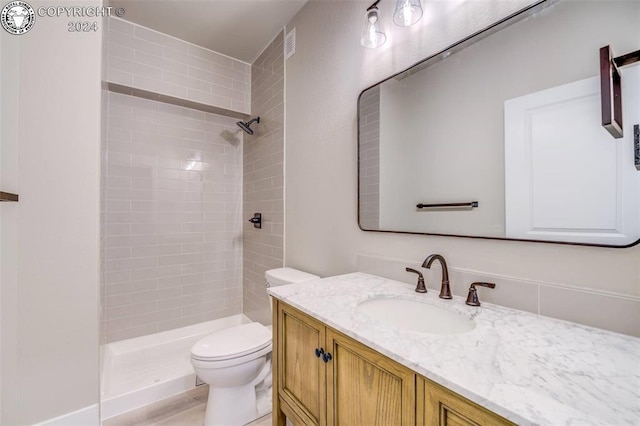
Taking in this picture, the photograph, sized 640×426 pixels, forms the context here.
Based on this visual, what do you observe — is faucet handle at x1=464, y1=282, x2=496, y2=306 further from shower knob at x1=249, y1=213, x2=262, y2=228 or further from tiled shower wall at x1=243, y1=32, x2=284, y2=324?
shower knob at x1=249, y1=213, x2=262, y2=228

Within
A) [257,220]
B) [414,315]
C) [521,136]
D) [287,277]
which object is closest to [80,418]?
[287,277]

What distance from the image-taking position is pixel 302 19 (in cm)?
196

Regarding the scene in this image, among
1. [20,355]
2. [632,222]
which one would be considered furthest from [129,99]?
[632,222]

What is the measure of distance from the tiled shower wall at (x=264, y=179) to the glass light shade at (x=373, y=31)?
1017mm

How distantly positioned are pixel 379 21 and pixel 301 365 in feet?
5.33

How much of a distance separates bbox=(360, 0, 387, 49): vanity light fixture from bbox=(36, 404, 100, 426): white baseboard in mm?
2393

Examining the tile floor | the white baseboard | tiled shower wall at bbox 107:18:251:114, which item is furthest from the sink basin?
tiled shower wall at bbox 107:18:251:114

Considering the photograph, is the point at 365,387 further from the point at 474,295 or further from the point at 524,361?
the point at 474,295

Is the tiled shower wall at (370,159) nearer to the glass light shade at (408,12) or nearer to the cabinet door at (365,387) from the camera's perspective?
the glass light shade at (408,12)

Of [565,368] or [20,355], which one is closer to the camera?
[565,368]

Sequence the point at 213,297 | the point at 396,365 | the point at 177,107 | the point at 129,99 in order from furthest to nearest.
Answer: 1. the point at 213,297
2. the point at 177,107
3. the point at 129,99
4. the point at 396,365

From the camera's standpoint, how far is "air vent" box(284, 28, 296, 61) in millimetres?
2064

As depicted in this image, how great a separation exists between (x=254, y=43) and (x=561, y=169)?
2463 millimetres

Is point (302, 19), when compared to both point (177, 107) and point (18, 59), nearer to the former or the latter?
point (177, 107)
